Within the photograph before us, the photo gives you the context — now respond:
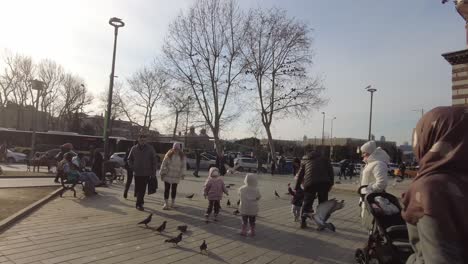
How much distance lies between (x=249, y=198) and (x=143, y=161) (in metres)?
3.68

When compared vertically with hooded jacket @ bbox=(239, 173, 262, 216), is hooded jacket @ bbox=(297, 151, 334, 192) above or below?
above

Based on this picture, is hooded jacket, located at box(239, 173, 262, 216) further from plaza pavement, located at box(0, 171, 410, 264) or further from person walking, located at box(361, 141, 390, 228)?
person walking, located at box(361, 141, 390, 228)

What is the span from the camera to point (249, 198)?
8.12 metres

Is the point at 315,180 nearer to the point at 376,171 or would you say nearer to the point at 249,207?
the point at 249,207

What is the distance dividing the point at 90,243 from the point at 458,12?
1045cm

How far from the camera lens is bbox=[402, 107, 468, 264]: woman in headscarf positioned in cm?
185

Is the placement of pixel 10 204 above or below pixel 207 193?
below

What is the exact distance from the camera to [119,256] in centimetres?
609

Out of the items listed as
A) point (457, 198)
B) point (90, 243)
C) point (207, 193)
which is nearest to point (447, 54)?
point (207, 193)

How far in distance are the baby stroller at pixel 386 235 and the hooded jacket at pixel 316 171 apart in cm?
391

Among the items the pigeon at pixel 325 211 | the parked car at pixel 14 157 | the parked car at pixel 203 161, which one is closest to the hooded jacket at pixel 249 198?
the pigeon at pixel 325 211

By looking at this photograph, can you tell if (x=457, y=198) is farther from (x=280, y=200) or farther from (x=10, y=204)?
(x=280, y=200)

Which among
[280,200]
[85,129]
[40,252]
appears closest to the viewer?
[40,252]

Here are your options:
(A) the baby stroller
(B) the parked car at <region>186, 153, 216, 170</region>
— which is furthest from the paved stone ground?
(B) the parked car at <region>186, 153, 216, 170</region>
